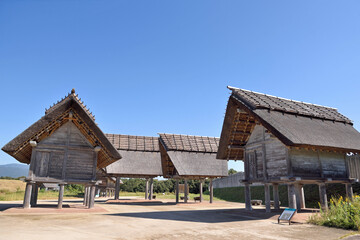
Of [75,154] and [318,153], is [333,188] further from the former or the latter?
[75,154]

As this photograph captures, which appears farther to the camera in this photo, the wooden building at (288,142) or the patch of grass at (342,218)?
the wooden building at (288,142)

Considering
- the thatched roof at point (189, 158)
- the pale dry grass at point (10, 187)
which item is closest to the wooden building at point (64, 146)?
the thatched roof at point (189, 158)

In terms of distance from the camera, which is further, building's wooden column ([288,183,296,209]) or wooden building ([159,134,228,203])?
wooden building ([159,134,228,203])

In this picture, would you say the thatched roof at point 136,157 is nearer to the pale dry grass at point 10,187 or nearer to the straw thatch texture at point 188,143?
the straw thatch texture at point 188,143

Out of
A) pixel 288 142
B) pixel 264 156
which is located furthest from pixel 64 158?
pixel 288 142

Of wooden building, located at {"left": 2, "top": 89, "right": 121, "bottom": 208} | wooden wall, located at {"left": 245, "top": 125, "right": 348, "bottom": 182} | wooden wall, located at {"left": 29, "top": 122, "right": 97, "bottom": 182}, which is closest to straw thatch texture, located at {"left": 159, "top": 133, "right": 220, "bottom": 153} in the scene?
wooden building, located at {"left": 2, "top": 89, "right": 121, "bottom": 208}

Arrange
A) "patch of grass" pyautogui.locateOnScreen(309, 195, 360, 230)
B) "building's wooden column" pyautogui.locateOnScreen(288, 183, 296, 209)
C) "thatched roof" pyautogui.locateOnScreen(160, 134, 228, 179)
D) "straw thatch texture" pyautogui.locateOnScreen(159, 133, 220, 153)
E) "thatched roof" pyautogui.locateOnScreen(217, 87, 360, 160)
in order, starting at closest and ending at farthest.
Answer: "patch of grass" pyautogui.locateOnScreen(309, 195, 360, 230) < "thatched roof" pyautogui.locateOnScreen(217, 87, 360, 160) < "building's wooden column" pyautogui.locateOnScreen(288, 183, 296, 209) < "thatched roof" pyautogui.locateOnScreen(160, 134, 228, 179) < "straw thatch texture" pyautogui.locateOnScreen(159, 133, 220, 153)

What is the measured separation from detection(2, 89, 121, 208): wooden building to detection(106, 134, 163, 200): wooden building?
31.7 ft

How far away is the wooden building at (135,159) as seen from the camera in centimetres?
2484

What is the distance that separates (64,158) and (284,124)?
1206 cm

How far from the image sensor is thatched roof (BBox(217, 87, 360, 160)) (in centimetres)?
1159

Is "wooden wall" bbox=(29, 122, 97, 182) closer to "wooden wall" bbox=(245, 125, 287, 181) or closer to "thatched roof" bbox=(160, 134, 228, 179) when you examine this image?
"thatched roof" bbox=(160, 134, 228, 179)

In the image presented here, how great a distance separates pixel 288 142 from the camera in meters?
10.6

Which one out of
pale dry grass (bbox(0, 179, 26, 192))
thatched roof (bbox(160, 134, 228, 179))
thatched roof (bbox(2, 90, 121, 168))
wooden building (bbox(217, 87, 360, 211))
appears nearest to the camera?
wooden building (bbox(217, 87, 360, 211))
